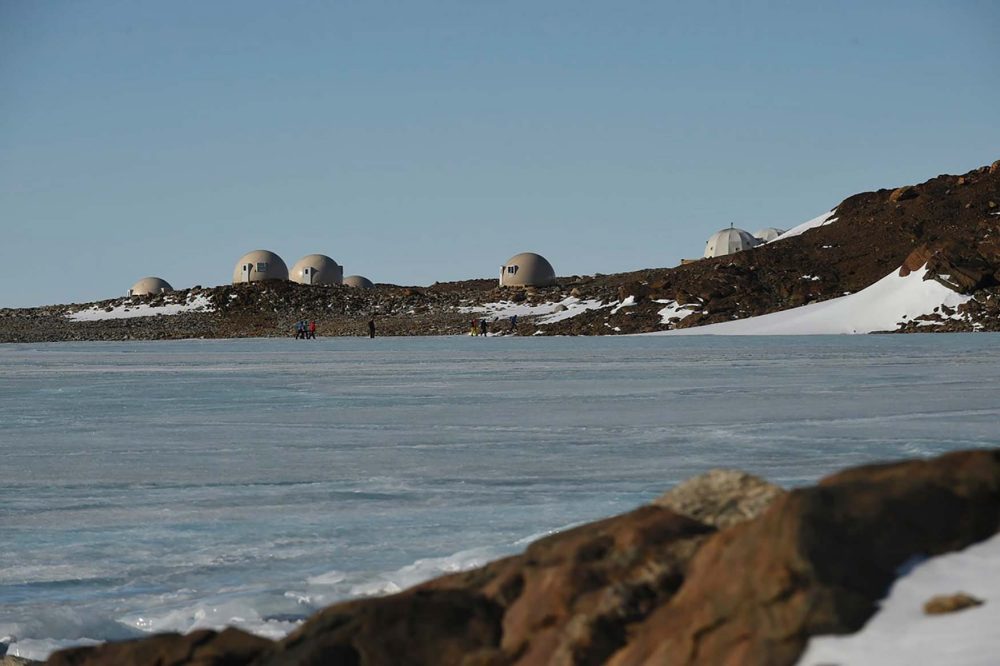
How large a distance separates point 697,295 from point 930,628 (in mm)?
69118

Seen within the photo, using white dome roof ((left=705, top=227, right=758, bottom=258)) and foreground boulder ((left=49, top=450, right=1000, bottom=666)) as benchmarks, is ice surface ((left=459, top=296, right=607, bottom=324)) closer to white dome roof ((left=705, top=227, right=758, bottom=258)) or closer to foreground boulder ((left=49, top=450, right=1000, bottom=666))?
white dome roof ((left=705, top=227, right=758, bottom=258))

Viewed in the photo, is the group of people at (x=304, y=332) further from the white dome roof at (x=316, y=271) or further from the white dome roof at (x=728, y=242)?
the white dome roof at (x=728, y=242)

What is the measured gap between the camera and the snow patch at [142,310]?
Answer: 89000 millimetres

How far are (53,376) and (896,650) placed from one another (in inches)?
1038

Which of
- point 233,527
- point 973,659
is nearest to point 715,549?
point 973,659

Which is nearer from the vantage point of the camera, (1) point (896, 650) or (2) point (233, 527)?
(1) point (896, 650)

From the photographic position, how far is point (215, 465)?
10.6 metres

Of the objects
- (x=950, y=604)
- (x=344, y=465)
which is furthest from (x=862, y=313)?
(x=950, y=604)

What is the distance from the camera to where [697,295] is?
233 ft

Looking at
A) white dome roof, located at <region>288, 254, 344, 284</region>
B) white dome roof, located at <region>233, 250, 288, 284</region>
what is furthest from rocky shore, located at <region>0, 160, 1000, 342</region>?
white dome roof, located at <region>288, 254, 344, 284</region>

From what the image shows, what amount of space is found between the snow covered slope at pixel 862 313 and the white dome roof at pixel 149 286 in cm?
6207

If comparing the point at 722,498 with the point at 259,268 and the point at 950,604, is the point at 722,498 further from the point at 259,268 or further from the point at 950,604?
the point at 259,268

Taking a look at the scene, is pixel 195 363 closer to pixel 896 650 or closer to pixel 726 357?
pixel 726 357

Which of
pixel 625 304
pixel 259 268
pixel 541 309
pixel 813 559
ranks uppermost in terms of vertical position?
pixel 259 268
